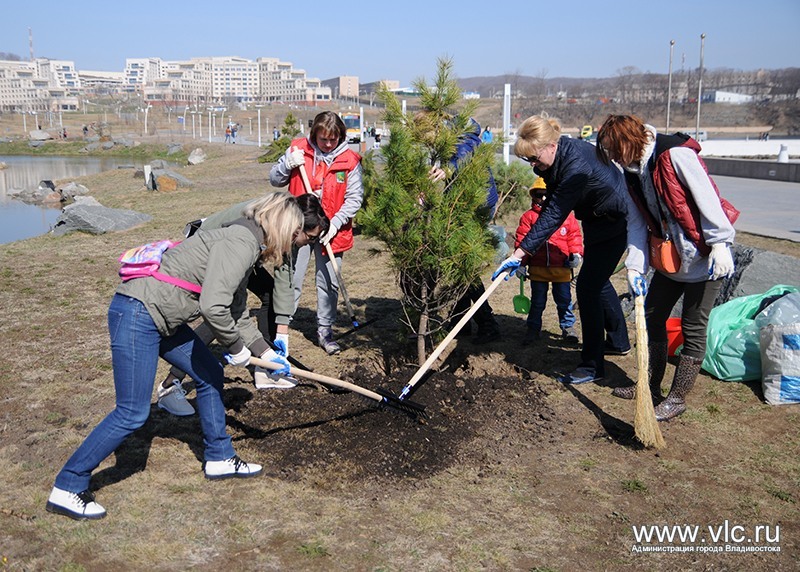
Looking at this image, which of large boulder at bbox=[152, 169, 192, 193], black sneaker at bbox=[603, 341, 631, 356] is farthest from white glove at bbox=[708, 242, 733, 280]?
large boulder at bbox=[152, 169, 192, 193]

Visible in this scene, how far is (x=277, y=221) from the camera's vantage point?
10.6ft

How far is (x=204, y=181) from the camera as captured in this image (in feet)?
68.9

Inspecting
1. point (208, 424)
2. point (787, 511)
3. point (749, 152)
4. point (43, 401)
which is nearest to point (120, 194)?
point (43, 401)

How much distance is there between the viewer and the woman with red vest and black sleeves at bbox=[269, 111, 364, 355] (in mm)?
5188

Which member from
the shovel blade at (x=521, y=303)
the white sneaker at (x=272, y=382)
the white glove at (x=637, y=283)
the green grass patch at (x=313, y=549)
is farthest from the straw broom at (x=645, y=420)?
the white sneaker at (x=272, y=382)

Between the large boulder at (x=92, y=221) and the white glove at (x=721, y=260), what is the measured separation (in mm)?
9963

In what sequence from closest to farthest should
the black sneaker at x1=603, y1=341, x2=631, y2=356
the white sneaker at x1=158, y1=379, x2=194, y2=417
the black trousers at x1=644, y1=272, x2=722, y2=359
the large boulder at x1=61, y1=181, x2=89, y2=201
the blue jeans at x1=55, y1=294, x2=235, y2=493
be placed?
1. the blue jeans at x1=55, y1=294, x2=235, y2=493
2. the black trousers at x1=644, y1=272, x2=722, y2=359
3. the white sneaker at x1=158, y1=379, x2=194, y2=417
4. the black sneaker at x1=603, y1=341, x2=631, y2=356
5. the large boulder at x1=61, y1=181, x2=89, y2=201

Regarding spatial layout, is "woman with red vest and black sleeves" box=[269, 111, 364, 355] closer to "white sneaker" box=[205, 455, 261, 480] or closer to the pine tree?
the pine tree

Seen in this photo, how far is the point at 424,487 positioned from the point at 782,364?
8.00 feet

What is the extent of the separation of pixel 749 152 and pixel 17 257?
29.8 meters

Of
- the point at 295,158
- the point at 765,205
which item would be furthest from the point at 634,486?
the point at 765,205

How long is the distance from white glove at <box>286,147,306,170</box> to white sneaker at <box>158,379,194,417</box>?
5.89 ft

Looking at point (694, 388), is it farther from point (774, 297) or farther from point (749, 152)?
point (749, 152)

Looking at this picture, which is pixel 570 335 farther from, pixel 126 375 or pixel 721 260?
pixel 126 375
